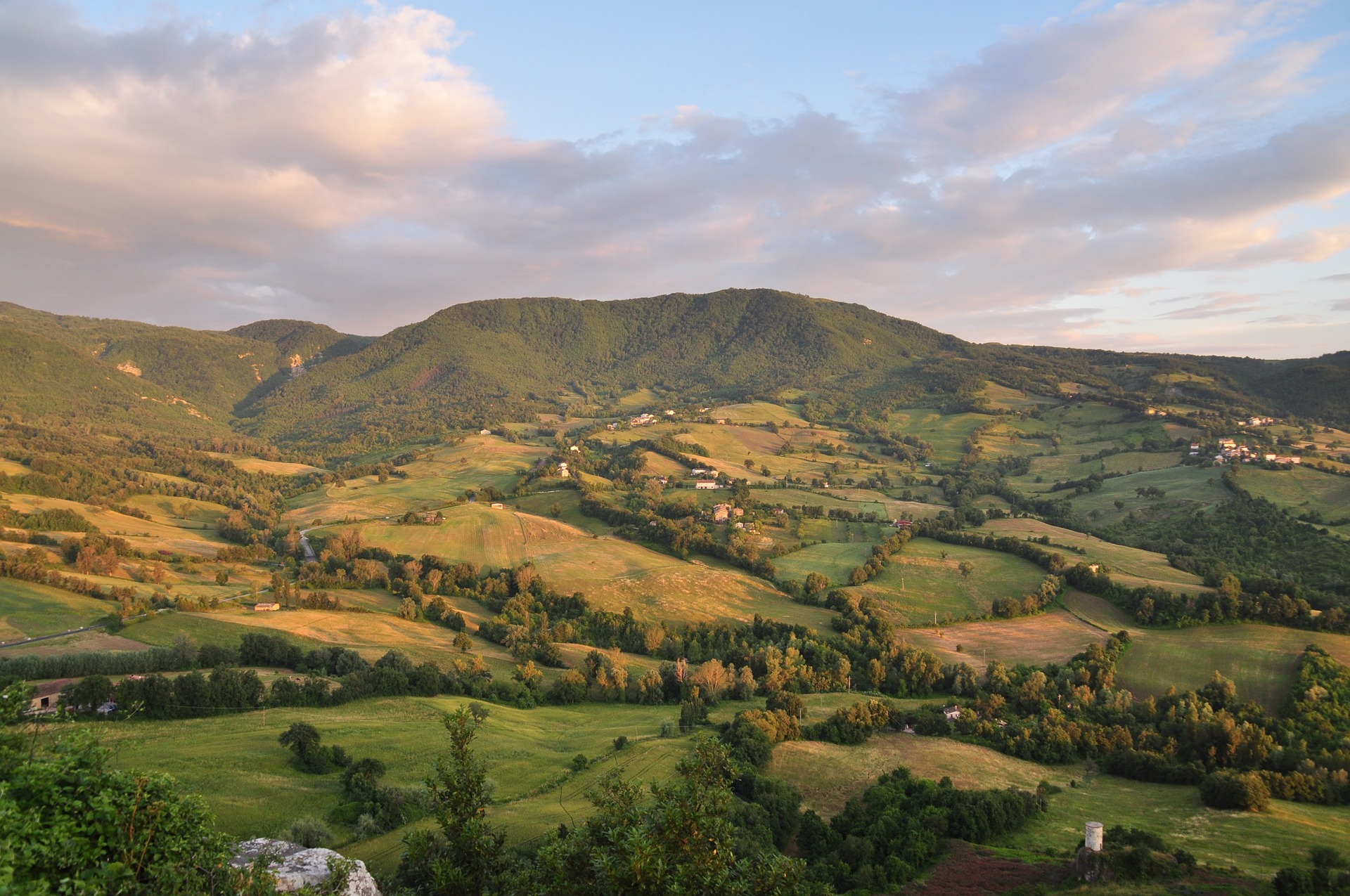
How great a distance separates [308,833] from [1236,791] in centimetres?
5521

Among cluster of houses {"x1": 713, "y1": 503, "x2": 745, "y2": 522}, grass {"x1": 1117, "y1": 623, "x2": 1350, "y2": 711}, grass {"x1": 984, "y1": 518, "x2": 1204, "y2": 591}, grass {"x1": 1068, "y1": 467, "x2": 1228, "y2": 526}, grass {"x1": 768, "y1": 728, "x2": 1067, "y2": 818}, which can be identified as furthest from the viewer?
cluster of houses {"x1": 713, "y1": 503, "x2": 745, "y2": 522}

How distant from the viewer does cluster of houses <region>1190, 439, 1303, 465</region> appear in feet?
447

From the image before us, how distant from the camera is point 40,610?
74125mm

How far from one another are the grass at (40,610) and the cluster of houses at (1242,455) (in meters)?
189

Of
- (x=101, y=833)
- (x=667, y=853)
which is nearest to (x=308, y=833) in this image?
(x=101, y=833)

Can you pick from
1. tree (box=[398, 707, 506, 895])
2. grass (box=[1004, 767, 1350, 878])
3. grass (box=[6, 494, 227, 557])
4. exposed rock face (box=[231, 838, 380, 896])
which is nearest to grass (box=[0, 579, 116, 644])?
grass (box=[6, 494, 227, 557])

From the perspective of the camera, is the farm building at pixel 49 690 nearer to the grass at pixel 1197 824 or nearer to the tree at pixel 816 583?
the grass at pixel 1197 824

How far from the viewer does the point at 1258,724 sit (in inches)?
2094

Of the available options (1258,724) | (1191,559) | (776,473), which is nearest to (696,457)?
(776,473)

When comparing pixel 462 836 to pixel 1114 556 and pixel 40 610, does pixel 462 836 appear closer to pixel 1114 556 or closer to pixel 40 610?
pixel 40 610

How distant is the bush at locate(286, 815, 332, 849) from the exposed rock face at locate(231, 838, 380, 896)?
1473 cm

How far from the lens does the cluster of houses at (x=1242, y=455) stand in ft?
447

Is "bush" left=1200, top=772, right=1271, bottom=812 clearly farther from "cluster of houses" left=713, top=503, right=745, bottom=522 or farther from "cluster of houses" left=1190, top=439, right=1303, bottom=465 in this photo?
"cluster of houses" left=1190, top=439, right=1303, bottom=465

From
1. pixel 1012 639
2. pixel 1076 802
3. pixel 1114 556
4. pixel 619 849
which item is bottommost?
pixel 1076 802
